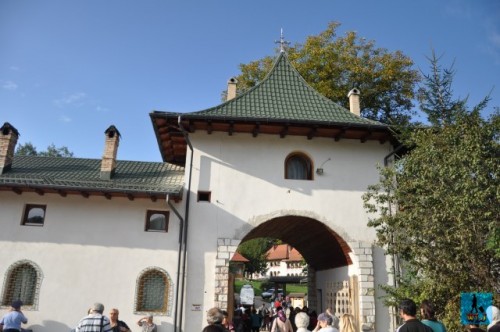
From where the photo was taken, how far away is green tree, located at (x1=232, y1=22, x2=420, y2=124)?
68.7ft

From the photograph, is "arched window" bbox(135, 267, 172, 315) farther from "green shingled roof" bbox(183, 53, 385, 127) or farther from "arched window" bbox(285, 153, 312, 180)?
"arched window" bbox(285, 153, 312, 180)

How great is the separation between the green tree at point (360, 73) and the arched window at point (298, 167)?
8784 millimetres

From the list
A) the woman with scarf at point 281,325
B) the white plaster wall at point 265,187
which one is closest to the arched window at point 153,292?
the white plaster wall at point 265,187

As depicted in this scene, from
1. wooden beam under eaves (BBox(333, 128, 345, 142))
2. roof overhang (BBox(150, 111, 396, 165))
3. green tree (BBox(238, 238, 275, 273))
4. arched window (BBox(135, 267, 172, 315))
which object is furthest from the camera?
green tree (BBox(238, 238, 275, 273))

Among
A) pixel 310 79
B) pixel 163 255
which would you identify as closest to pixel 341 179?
pixel 163 255

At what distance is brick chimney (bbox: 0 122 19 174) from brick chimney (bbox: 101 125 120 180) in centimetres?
281

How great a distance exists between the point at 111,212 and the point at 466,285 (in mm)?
9190

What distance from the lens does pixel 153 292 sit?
11.3 meters

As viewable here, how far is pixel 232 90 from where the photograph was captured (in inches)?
582

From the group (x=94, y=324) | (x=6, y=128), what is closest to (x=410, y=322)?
(x=94, y=324)

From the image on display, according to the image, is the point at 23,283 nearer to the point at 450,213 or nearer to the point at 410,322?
the point at 410,322

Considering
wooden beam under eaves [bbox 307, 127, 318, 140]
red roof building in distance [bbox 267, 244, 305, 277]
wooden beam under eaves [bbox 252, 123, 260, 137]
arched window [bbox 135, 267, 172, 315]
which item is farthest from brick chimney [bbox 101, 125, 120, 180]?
red roof building in distance [bbox 267, 244, 305, 277]

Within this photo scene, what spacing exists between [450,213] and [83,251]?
9.28 meters

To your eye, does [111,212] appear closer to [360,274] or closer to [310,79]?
[360,274]
